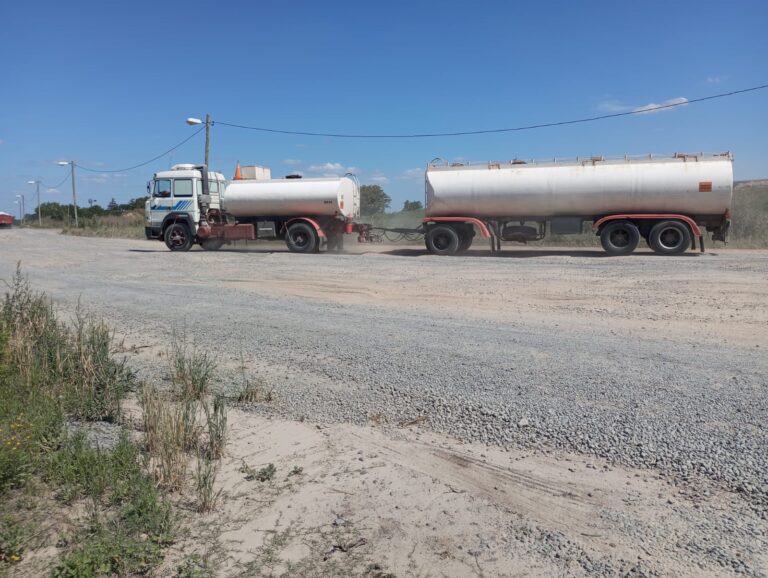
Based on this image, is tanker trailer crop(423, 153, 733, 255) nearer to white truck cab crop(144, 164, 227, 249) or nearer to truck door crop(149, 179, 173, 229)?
white truck cab crop(144, 164, 227, 249)

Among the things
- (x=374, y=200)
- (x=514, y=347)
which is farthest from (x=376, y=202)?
(x=514, y=347)

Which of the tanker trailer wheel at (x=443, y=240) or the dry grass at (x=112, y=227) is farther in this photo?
the dry grass at (x=112, y=227)

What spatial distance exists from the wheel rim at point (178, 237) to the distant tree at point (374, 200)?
15.2 m

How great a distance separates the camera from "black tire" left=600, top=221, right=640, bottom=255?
20.4 meters

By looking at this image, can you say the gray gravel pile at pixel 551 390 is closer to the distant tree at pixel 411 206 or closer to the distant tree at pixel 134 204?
the distant tree at pixel 411 206

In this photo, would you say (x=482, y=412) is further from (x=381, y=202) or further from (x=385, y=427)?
(x=381, y=202)

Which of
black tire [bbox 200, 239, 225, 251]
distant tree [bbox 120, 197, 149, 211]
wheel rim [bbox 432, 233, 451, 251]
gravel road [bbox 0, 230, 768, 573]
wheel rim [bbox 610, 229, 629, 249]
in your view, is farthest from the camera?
distant tree [bbox 120, 197, 149, 211]

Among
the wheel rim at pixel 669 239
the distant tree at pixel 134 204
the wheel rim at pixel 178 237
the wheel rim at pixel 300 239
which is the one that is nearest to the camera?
the wheel rim at pixel 669 239

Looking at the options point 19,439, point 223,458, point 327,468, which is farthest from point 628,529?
point 19,439

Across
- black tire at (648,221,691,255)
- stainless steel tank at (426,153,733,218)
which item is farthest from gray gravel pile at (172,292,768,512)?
black tire at (648,221,691,255)

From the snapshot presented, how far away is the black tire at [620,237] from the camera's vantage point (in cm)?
2038

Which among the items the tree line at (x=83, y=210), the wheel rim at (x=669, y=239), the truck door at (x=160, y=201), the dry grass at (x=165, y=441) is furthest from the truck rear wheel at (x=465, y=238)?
the tree line at (x=83, y=210)

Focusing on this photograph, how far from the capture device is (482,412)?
5.82 metres

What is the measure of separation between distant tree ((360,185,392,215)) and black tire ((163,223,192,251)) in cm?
1520
